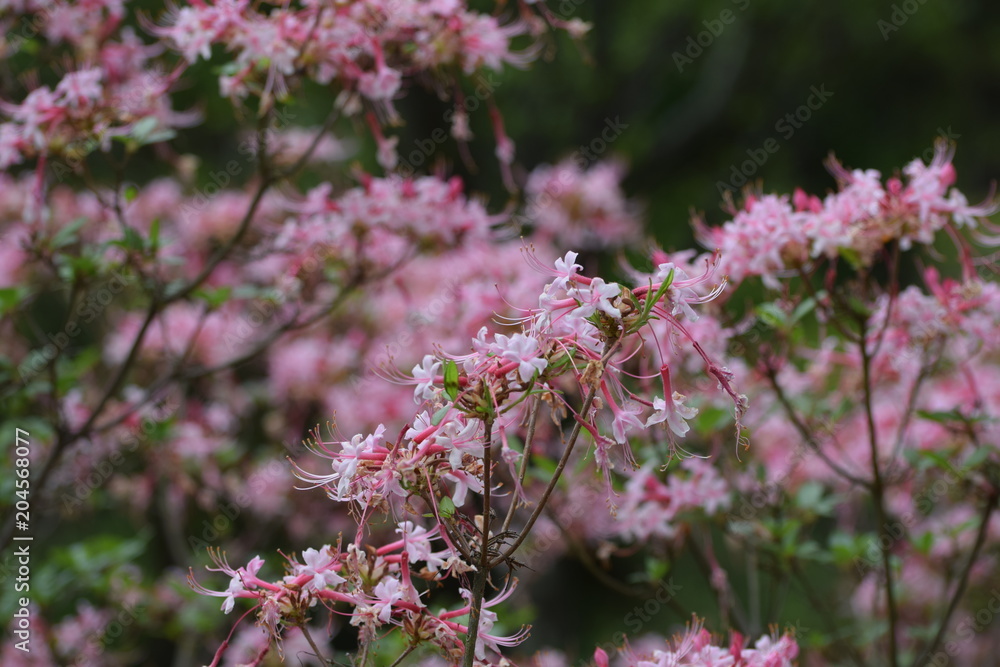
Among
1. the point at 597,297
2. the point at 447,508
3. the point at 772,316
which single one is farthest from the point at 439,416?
the point at 772,316

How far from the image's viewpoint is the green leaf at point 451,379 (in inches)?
48.6

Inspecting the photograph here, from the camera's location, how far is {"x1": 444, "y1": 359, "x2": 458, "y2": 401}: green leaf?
1233mm

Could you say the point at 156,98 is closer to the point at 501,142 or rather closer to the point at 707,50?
the point at 501,142

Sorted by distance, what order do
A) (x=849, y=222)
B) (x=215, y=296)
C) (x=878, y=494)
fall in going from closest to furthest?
(x=849, y=222), (x=878, y=494), (x=215, y=296)

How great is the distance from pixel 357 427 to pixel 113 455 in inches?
47.0

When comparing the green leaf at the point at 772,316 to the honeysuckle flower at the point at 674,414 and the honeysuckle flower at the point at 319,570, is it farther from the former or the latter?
the honeysuckle flower at the point at 319,570

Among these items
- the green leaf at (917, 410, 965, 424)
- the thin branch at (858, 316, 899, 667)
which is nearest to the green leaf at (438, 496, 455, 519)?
the thin branch at (858, 316, 899, 667)

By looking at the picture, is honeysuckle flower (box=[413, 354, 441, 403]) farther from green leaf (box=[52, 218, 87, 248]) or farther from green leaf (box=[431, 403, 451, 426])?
green leaf (box=[52, 218, 87, 248])

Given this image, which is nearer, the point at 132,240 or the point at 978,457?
the point at 978,457

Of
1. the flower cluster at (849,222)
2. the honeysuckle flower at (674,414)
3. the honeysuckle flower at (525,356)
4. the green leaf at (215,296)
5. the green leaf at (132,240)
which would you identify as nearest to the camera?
the honeysuckle flower at (525,356)

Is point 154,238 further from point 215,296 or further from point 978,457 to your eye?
point 978,457

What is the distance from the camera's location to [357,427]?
4.41 metres

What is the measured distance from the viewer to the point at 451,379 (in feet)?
4.07

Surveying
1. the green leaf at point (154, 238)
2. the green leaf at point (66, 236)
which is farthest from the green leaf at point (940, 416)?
the green leaf at point (66, 236)
